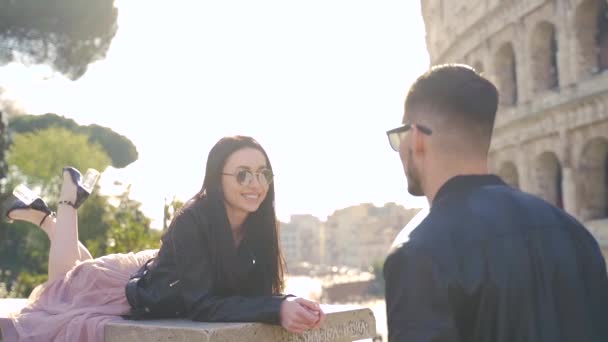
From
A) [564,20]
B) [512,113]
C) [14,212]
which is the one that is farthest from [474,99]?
[512,113]

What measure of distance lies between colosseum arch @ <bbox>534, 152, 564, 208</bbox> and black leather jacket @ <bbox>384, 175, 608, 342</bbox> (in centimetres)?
1704

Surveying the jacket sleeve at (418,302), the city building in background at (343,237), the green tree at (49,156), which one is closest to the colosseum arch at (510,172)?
the green tree at (49,156)

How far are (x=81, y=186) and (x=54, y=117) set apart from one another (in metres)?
31.0

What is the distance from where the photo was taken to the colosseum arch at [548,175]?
18.2m

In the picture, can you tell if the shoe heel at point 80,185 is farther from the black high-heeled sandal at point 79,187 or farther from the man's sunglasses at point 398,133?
the man's sunglasses at point 398,133

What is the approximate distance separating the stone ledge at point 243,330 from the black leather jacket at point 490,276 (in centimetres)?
96

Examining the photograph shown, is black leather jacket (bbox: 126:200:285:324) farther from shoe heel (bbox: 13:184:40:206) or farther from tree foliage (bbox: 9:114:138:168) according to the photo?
tree foliage (bbox: 9:114:138:168)

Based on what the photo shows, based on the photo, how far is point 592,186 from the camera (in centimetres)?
1672

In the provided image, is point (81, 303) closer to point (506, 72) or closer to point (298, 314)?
point (298, 314)

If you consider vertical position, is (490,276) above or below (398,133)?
below

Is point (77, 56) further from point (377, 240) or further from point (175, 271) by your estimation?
point (377, 240)

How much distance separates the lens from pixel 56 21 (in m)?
23.3

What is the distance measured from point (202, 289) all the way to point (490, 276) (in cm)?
138

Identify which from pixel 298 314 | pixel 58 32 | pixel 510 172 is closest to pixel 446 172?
pixel 298 314
